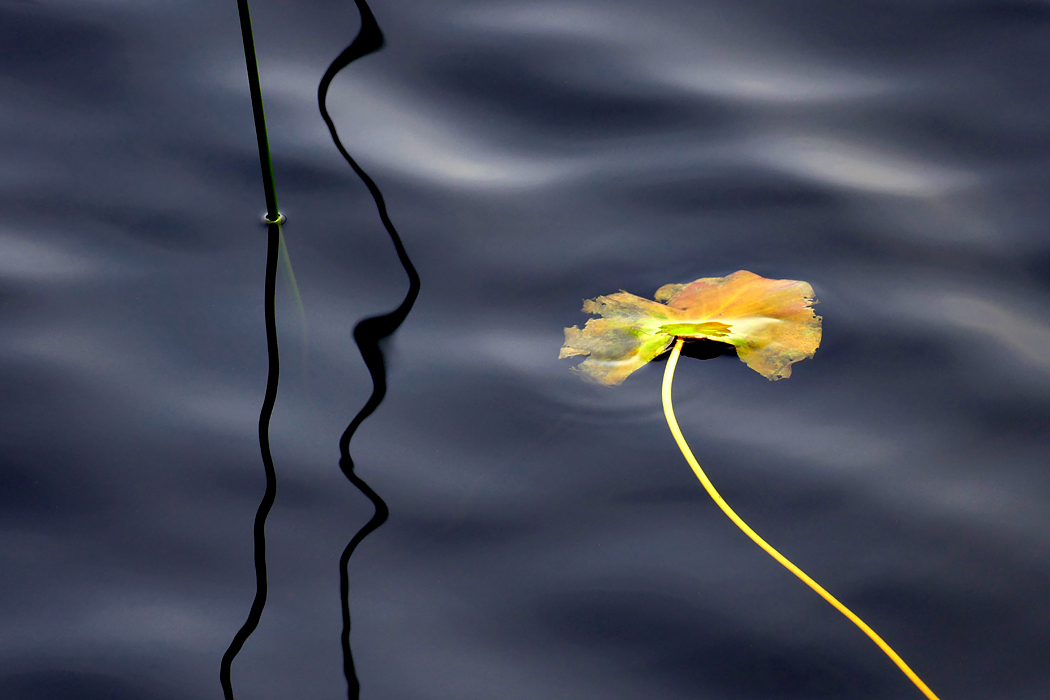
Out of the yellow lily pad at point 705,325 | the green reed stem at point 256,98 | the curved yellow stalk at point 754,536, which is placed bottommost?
the curved yellow stalk at point 754,536

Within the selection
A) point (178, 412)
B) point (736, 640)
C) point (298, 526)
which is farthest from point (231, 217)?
point (736, 640)

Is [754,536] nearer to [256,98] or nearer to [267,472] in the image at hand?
[267,472]

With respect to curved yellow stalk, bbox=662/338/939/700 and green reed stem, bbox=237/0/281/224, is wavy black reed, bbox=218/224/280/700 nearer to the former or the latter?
green reed stem, bbox=237/0/281/224

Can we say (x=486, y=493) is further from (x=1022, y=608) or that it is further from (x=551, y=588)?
(x=1022, y=608)

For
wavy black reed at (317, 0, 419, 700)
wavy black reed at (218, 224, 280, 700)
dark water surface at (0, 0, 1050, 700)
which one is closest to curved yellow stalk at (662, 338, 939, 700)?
dark water surface at (0, 0, 1050, 700)

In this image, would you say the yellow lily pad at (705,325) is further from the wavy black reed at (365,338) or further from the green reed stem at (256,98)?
the green reed stem at (256,98)

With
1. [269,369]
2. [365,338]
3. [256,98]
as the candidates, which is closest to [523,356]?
[365,338]

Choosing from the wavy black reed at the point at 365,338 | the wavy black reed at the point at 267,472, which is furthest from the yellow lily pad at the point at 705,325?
the wavy black reed at the point at 267,472

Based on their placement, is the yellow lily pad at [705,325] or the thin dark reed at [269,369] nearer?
the thin dark reed at [269,369]
